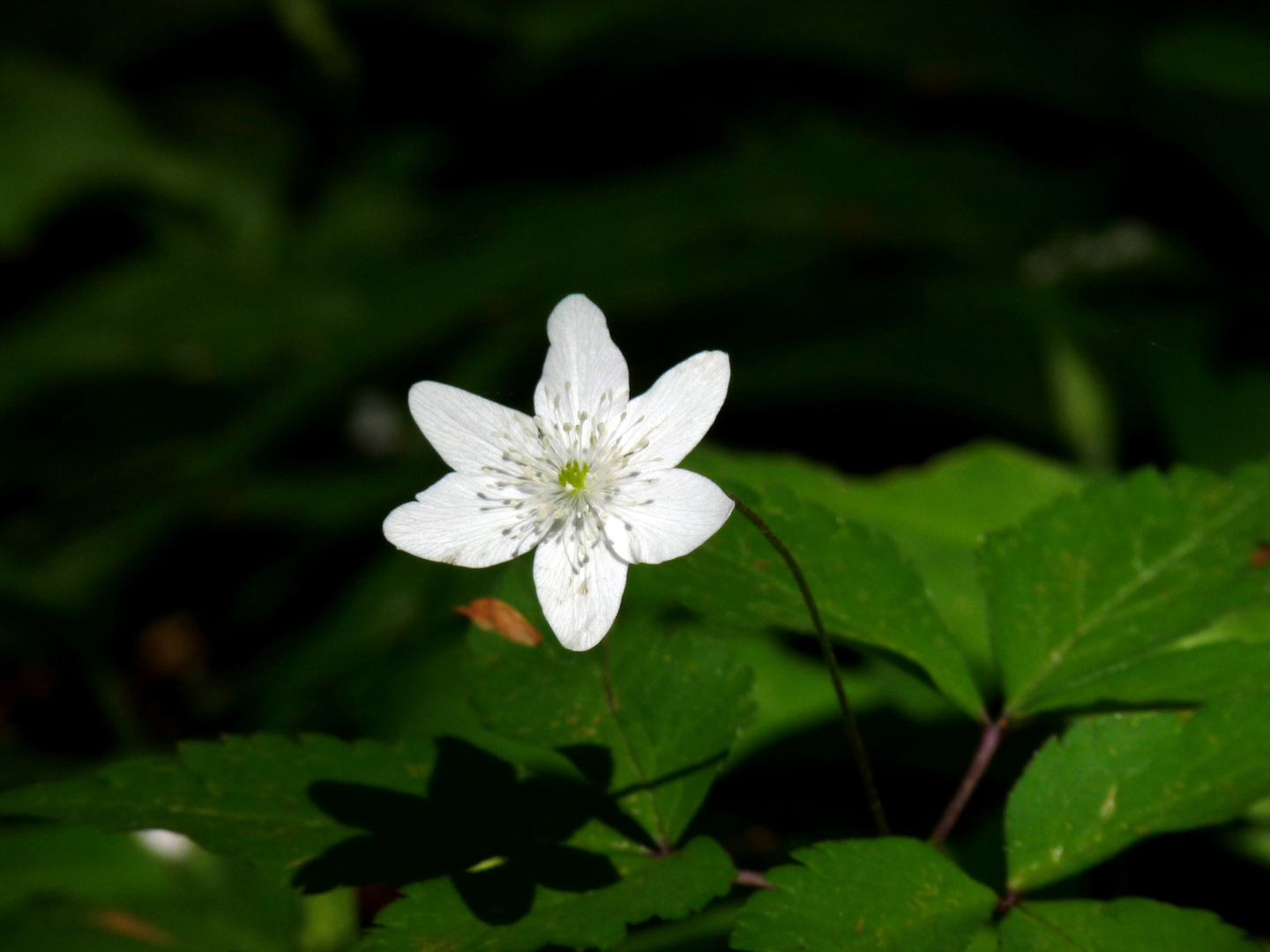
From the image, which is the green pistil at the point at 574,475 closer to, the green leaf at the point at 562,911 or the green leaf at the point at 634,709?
the green leaf at the point at 634,709

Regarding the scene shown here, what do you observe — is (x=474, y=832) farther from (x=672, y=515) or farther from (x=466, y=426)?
(x=466, y=426)

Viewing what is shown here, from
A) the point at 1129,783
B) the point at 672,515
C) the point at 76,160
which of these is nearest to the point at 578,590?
the point at 672,515

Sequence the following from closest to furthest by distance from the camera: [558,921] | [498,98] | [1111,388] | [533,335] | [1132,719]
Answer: [558,921] < [1132,719] < [1111,388] < [533,335] < [498,98]

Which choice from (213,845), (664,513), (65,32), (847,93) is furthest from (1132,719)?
(65,32)

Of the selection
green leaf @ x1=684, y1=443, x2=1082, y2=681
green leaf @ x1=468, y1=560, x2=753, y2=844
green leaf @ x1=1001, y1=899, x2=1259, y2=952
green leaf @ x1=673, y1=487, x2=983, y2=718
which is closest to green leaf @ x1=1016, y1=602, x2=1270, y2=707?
green leaf @ x1=673, y1=487, x2=983, y2=718

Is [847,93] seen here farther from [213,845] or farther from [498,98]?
[213,845]
